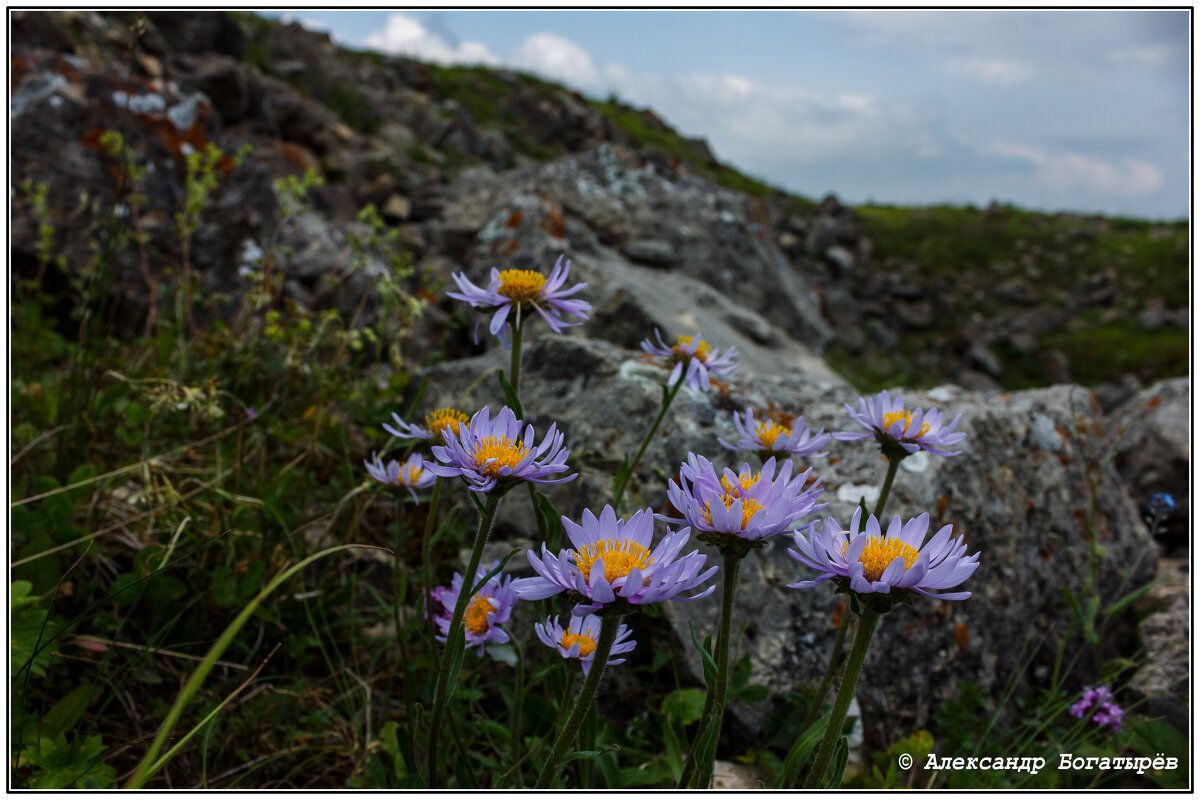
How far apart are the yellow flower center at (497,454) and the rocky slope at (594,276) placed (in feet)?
3.43

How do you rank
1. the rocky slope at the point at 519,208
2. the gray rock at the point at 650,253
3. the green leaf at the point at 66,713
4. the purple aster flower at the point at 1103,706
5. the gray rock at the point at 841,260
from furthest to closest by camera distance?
the gray rock at the point at 841,260 → the gray rock at the point at 650,253 → the rocky slope at the point at 519,208 → the purple aster flower at the point at 1103,706 → the green leaf at the point at 66,713

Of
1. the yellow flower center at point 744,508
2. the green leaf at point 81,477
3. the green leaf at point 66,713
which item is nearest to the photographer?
the yellow flower center at point 744,508

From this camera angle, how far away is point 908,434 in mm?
1494

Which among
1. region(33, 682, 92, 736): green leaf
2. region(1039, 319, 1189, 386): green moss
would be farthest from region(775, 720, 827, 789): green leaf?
region(1039, 319, 1189, 386): green moss

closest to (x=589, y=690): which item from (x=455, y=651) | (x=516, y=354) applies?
(x=455, y=651)

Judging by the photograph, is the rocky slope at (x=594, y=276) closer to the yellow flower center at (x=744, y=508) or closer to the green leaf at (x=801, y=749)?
the green leaf at (x=801, y=749)

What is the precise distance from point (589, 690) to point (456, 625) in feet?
0.92

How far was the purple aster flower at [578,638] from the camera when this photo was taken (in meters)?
1.34

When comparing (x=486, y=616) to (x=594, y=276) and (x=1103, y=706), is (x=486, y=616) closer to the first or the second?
(x=1103, y=706)

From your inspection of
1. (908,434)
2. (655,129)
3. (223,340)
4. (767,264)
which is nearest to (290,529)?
(223,340)

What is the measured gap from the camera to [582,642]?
1434 millimetres

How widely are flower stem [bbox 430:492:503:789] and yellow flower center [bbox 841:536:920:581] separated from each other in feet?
1.85

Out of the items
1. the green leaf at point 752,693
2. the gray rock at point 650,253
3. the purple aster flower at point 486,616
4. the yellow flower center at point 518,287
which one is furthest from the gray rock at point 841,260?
the purple aster flower at point 486,616

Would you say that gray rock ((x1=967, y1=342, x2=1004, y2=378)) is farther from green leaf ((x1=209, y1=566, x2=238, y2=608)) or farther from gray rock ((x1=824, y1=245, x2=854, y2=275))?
green leaf ((x1=209, y1=566, x2=238, y2=608))
